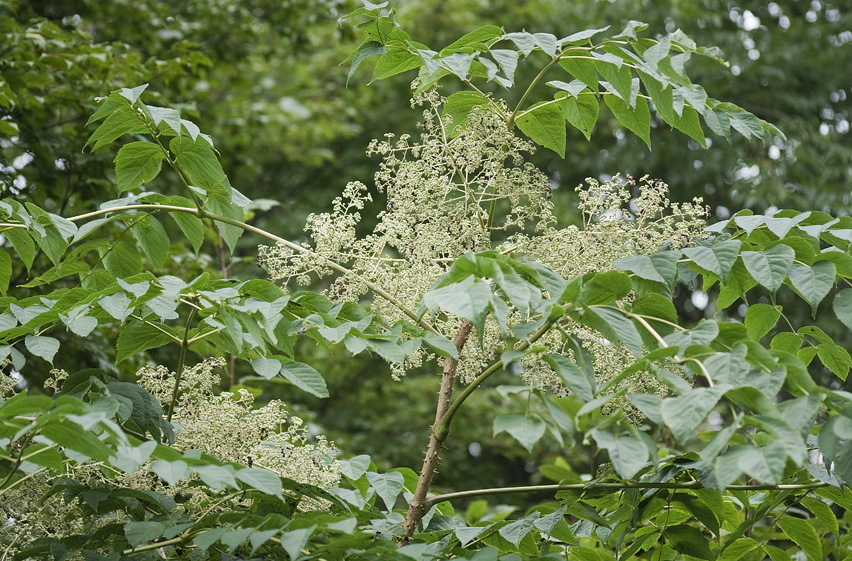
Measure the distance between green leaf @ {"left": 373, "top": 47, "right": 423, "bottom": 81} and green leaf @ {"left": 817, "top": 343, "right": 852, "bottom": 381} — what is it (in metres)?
1.34

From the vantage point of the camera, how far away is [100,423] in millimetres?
1663

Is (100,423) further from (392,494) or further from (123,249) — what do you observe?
(123,249)

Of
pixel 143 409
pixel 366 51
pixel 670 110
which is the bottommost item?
pixel 143 409

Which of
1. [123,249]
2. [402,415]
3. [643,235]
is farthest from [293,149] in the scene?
[643,235]

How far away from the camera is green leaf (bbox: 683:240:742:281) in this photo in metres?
2.07

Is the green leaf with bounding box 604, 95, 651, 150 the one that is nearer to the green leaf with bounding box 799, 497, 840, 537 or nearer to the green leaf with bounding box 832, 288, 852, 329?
the green leaf with bounding box 832, 288, 852, 329

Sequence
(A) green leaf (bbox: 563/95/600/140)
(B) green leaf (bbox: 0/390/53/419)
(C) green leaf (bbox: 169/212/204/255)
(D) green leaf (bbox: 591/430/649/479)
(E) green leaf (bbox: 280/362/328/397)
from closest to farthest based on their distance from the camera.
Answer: (D) green leaf (bbox: 591/430/649/479) < (B) green leaf (bbox: 0/390/53/419) < (E) green leaf (bbox: 280/362/328/397) < (A) green leaf (bbox: 563/95/600/140) < (C) green leaf (bbox: 169/212/204/255)

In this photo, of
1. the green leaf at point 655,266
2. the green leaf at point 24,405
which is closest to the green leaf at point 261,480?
the green leaf at point 24,405

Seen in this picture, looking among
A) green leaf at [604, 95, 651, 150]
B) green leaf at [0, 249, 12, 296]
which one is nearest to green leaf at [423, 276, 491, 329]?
green leaf at [604, 95, 651, 150]

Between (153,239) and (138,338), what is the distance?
48 centimetres

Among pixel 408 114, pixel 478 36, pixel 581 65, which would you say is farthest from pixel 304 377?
pixel 408 114

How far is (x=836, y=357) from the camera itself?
2412 millimetres

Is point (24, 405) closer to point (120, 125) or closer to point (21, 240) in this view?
point (21, 240)

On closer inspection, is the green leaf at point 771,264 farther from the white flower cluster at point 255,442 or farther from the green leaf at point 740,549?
the white flower cluster at point 255,442
